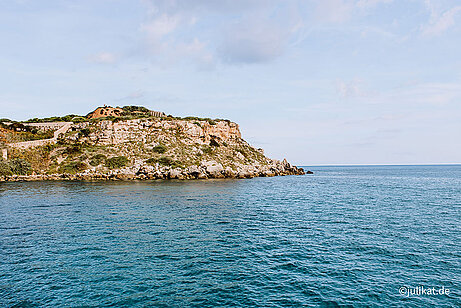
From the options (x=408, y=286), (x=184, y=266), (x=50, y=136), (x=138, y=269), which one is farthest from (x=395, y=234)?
(x=50, y=136)

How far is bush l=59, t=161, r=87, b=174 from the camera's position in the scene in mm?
84475

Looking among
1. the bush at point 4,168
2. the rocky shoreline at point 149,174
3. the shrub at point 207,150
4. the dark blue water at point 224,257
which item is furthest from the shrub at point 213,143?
the dark blue water at point 224,257

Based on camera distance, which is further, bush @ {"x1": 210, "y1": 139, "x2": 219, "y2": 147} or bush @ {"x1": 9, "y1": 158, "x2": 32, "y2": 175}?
bush @ {"x1": 210, "y1": 139, "x2": 219, "y2": 147}

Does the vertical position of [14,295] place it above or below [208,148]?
below

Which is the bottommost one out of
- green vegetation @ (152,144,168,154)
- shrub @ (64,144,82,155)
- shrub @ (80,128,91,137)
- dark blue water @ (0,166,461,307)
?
dark blue water @ (0,166,461,307)

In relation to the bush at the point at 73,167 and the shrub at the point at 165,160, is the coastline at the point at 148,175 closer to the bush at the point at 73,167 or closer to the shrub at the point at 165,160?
the bush at the point at 73,167

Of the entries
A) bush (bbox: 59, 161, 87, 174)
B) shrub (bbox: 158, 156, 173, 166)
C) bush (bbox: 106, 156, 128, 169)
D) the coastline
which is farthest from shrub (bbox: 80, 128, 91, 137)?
shrub (bbox: 158, 156, 173, 166)

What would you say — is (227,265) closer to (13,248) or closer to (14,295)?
(14,295)

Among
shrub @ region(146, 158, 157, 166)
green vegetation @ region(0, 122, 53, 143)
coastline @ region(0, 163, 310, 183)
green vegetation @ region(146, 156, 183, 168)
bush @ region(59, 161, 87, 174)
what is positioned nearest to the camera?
coastline @ region(0, 163, 310, 183)

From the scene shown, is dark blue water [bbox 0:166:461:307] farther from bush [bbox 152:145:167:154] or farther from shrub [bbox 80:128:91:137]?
shrub [bbox 80:128:91:137]

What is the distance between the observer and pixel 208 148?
379 feet

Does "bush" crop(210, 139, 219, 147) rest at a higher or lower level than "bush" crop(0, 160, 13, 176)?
higher

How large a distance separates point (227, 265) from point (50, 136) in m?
112

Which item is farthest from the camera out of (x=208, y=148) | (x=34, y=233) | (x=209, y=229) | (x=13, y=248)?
(x=208, y=148)
